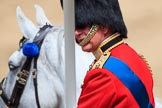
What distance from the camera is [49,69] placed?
305 cm

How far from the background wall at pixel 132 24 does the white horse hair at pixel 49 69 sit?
10.3ft

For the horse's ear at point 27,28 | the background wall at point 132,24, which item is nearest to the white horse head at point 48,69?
the horse's ear at point 27,28

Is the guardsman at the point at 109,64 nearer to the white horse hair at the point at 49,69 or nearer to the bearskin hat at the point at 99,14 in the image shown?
the bearskin hat at the point at 99,14

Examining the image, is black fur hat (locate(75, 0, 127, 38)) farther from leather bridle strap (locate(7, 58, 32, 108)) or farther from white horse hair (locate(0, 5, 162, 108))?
leather bridle strap (locate(7, 58, 32, 108))

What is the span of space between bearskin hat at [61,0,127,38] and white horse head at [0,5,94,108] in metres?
0.68

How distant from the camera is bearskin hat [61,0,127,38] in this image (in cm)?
224

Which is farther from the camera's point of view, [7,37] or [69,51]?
[7,37]

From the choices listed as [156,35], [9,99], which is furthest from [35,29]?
[156,35]

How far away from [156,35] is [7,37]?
1.73 m

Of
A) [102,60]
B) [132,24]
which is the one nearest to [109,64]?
[102,60]

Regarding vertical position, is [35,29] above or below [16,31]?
above

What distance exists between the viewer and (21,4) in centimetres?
812

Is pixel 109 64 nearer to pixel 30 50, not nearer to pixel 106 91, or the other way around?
pixel 106 91

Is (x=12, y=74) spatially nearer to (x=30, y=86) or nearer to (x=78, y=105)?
(x=30, y=86)
